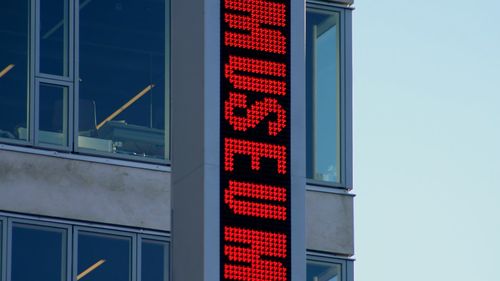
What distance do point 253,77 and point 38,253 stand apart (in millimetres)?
7894

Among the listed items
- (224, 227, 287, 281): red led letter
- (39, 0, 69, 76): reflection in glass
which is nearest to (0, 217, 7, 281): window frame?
(39, 0, 69, 76): reflection in glass

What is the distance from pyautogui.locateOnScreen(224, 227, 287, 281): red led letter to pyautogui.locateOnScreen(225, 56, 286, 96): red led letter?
1.41 metres

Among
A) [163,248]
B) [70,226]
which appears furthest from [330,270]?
[70,226]

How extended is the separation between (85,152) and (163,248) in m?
1.80

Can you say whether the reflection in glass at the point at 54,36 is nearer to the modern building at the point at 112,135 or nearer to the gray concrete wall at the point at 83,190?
the modern building at the point at 112,135

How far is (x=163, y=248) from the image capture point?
2333cm

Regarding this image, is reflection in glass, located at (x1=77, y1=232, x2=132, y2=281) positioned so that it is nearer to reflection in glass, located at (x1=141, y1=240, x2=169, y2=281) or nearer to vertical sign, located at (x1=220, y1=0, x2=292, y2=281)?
reflection in glass, located at (x1=141, y1=240, x2=169, y2=281)

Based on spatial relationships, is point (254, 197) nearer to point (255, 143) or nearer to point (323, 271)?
point (255, 143)

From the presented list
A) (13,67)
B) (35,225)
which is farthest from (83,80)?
(35,225)

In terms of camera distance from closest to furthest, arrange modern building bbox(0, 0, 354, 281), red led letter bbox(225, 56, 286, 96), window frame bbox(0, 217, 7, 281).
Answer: red led letter bbox(225, 56, 286, 96), window frame bbox(0, 217, 7, 281), modern building bbox(0, 0, 354, 281)

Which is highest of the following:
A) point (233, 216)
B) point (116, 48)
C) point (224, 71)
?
point (116, 48)

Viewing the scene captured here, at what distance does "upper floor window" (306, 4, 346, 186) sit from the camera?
81.3 ft

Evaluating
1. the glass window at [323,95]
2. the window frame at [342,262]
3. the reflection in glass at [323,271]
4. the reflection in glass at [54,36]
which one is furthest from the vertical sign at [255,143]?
the window frame at [342,262]

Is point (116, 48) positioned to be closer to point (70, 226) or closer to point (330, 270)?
point (70, 226)
